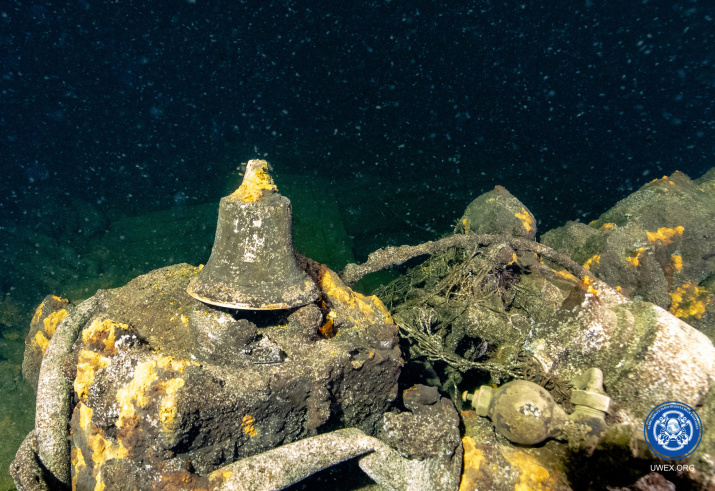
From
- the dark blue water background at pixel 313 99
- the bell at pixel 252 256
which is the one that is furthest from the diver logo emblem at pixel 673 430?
the dark blue water background at pixel 313 99

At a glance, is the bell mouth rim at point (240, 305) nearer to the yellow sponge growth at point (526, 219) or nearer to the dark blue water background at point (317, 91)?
the yellow sponge growth at point (526, 219)

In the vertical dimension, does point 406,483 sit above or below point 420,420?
below

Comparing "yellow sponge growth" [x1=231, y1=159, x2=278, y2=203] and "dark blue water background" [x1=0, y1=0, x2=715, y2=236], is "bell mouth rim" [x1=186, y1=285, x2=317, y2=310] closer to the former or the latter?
"yellow sponge growth" [x1=231, y1=159, x2=278, y2=203]

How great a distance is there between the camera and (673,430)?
6.17 feet

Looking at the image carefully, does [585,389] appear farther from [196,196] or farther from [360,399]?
[196,196]

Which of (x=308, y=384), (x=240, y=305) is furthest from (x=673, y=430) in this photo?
(x=240, y=305)

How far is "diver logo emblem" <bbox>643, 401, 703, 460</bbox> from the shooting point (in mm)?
1802

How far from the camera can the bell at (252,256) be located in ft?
6.97

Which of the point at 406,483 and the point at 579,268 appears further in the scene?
the point at 579,268

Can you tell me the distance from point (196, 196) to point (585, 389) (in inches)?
485

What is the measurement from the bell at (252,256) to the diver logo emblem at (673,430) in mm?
2212

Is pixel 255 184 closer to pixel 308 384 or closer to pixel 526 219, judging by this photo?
pixel 308 384

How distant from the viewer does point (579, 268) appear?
128 inches

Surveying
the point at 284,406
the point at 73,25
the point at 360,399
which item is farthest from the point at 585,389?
the point at 73,25
